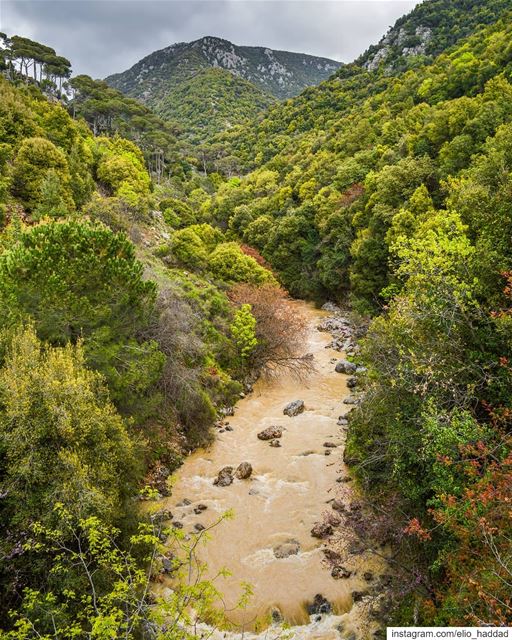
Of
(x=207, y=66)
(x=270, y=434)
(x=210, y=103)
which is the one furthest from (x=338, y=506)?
(x=207, y=66)

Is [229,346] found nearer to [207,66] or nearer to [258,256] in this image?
[258,256]

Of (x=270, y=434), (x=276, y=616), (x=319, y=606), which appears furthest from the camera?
(x=270, y=434)

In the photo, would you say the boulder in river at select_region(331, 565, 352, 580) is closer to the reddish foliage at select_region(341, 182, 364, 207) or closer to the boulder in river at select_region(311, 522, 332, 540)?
the boulder in river at select_region(311, 522, 332, 540)

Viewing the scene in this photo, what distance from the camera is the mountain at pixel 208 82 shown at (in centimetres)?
11094

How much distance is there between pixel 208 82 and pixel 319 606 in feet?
460

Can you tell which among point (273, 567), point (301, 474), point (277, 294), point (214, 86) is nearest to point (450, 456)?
point (273, 567)

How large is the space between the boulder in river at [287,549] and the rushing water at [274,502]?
113 mm

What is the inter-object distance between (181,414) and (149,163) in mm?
58809

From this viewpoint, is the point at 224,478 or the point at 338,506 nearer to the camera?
the point at 338,506

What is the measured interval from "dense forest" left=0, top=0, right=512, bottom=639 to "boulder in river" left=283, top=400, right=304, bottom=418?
3150 mm

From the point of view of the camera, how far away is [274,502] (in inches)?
585

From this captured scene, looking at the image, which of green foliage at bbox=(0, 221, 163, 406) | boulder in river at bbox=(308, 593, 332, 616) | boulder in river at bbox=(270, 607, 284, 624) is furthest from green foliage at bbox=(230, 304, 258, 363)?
boulder in river at bbox=(270, 607, 284, 624)

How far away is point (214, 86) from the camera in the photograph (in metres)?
121

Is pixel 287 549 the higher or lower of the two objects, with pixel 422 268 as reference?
lower
